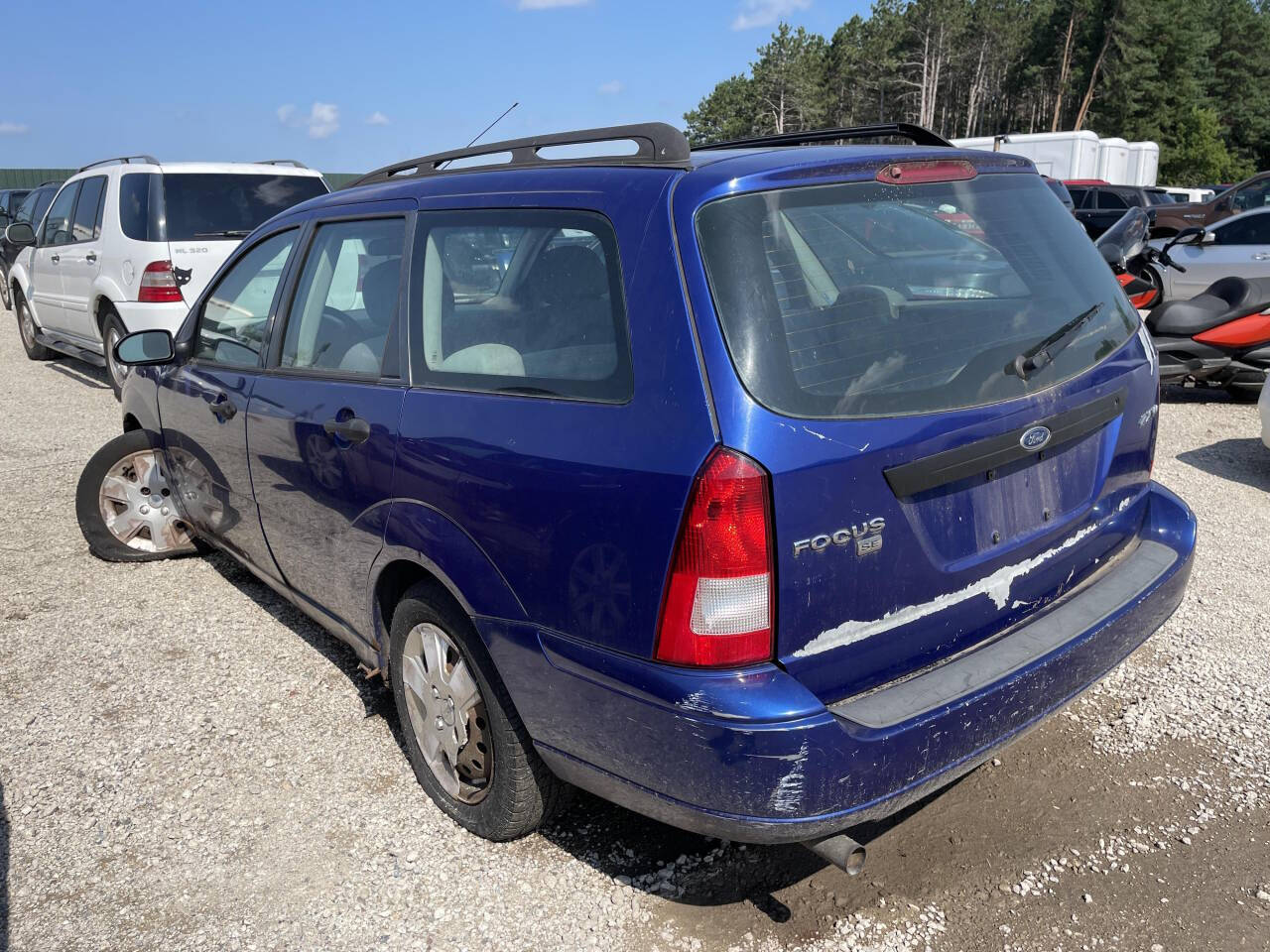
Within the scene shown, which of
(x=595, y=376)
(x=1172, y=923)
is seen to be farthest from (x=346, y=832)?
(x=1172, y=923)

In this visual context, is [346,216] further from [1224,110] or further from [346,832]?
[1224,110]

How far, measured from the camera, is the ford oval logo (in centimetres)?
245

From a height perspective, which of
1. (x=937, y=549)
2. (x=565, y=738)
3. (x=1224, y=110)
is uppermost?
(x=1224, y=110)

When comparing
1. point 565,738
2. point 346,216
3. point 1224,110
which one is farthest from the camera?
point 1224,110

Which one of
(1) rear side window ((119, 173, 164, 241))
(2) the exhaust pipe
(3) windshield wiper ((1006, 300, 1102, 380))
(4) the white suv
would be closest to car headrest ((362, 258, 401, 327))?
(3) windshield wiper ((1006, 300, 1102, 380))

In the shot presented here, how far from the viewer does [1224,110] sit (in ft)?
223

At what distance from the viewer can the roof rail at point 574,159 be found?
2.50 metres

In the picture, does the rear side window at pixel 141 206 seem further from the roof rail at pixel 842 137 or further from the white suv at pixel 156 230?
the roof rail at pixel 842 137

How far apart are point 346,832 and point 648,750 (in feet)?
4.22

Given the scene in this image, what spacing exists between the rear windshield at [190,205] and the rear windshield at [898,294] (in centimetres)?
715

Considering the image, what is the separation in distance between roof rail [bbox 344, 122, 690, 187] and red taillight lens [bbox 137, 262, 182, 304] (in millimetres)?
5623

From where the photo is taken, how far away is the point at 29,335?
12586 mm

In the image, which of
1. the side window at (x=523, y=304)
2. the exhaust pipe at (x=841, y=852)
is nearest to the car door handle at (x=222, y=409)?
the side window at (x=523, y=304)

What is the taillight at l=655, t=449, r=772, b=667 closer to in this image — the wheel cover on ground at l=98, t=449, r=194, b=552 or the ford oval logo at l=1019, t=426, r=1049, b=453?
the ford oval logo at l=1019, t=426, r=1049, b=453
